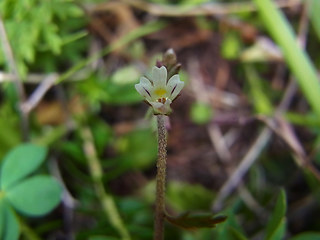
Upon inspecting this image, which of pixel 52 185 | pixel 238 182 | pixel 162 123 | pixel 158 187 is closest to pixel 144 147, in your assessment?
pixel 238 182

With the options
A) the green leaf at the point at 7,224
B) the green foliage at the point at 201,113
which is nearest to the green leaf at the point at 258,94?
the green foliage at the point at 201,113

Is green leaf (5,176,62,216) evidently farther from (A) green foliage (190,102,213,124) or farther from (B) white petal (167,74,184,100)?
(A) green foliage (190,102,213,124)

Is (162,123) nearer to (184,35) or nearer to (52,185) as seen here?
(52,185)

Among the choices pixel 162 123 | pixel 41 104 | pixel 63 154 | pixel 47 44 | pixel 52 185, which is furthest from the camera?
pixel 41 104

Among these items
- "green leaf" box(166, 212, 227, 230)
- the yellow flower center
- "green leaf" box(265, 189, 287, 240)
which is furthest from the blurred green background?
the yellow flower center

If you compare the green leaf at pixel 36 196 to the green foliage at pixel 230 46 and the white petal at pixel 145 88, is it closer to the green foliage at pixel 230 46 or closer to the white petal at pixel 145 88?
the white petal at pixel 145 88
